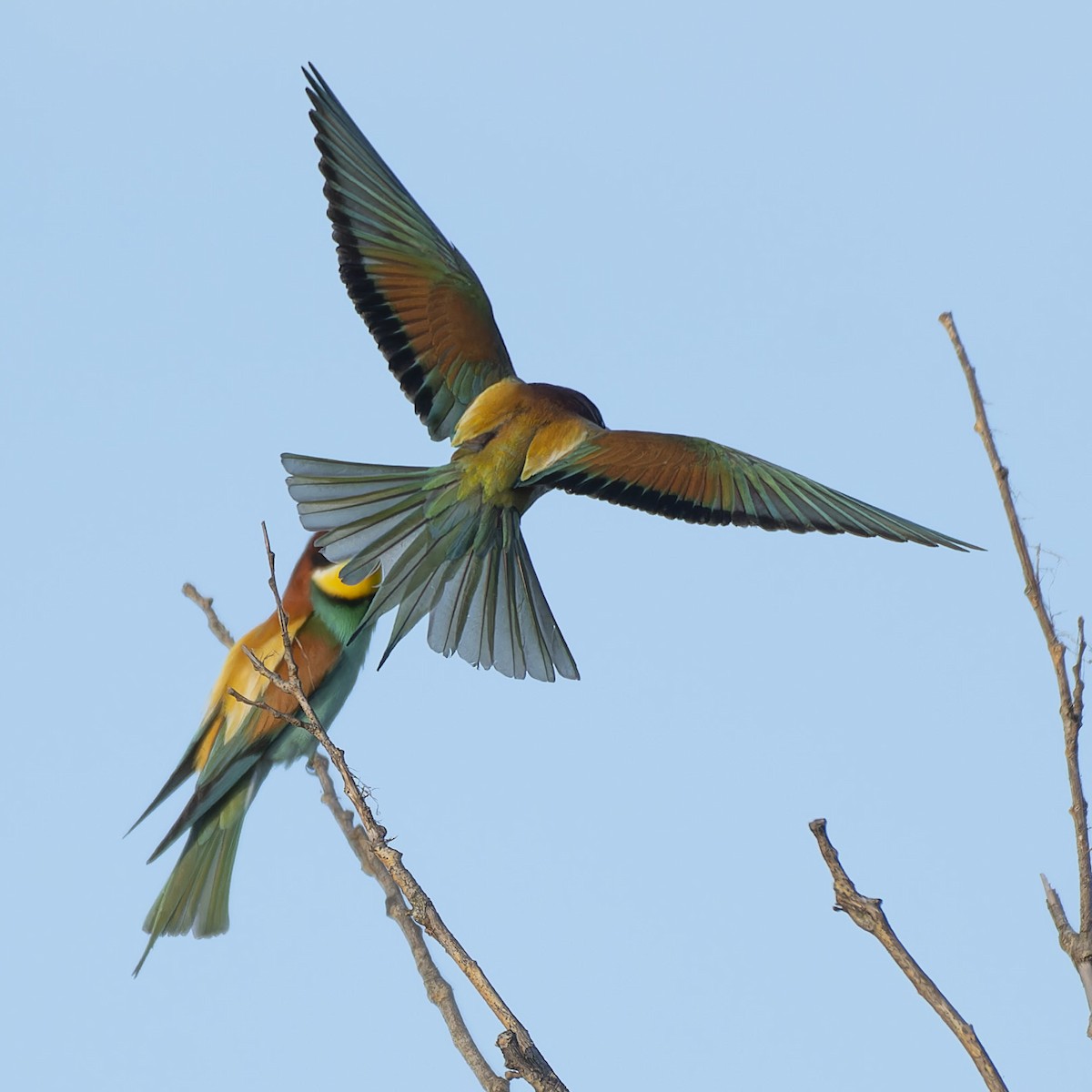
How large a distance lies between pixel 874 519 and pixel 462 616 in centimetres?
80

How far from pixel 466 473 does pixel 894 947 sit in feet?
5.52

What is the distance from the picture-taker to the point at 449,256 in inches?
133

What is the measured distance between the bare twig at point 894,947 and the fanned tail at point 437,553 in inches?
54.2

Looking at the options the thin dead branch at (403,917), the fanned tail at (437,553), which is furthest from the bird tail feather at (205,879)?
the fanned tail at (437,553)

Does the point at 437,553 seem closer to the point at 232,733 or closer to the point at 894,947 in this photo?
the point at 232,733

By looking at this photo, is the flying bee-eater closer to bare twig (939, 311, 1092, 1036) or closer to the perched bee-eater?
the perched bee-eater

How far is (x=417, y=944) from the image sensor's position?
2121 mm

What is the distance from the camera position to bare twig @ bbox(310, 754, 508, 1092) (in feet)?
5.68

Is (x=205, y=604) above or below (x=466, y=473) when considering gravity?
below

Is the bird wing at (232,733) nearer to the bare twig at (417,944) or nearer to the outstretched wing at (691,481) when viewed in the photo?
the bare twig at (417,944)

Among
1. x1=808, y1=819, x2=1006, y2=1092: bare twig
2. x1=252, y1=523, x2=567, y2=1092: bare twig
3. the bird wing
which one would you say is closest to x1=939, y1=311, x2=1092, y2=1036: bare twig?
x1=808, y1=819, x2=1006, y2=1092: bare twig

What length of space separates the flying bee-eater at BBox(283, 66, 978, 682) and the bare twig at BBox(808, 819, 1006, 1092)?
958mm

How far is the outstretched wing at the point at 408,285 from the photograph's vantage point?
10.8ft

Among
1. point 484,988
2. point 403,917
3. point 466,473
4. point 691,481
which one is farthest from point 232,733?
point 484,988
